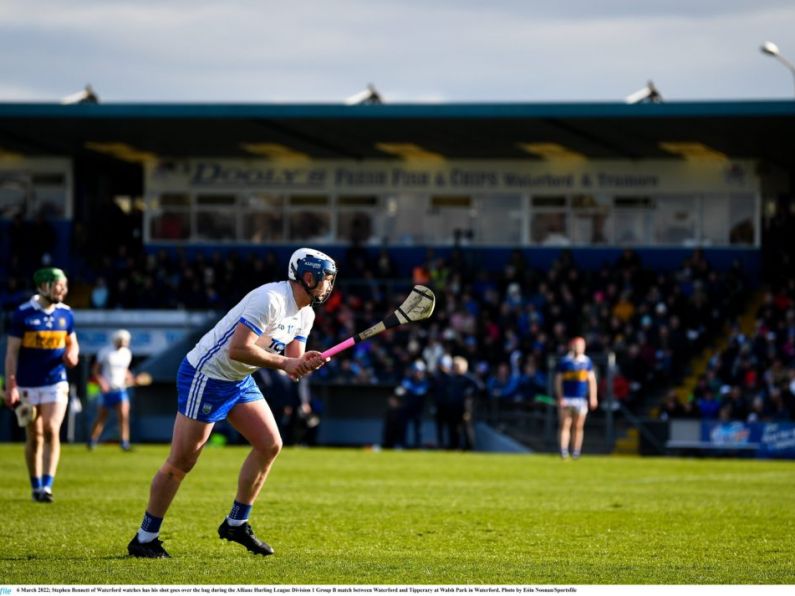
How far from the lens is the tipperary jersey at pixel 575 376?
25.4 meters

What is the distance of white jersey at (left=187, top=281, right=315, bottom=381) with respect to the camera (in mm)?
9617

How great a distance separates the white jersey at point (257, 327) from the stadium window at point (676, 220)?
3282 cm

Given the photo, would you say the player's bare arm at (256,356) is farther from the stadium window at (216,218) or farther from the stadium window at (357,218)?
the stadium window at (216,218)

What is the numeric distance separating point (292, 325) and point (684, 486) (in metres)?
9.96

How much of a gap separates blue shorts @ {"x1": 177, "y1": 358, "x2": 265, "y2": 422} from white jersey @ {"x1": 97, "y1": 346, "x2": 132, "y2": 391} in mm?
15674

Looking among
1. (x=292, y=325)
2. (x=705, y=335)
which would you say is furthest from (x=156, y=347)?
(x=292, y=325)

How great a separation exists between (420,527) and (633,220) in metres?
30.4

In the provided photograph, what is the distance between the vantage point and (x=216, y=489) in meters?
16.9

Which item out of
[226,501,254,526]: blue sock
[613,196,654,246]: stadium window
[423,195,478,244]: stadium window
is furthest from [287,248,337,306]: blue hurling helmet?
[423,195,478,244]: stadium window

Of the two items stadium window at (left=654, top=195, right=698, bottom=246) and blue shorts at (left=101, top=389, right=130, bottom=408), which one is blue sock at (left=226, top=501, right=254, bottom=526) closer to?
blue shorts at (left=101, top=389, right=130, bottom=408)

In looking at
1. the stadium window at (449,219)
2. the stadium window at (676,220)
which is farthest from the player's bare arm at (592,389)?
the stadium window at (449,219)

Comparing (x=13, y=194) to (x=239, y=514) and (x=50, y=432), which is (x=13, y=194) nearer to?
(x=50, y=432)

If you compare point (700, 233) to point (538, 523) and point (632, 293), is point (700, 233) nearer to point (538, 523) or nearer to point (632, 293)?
point (632, 293)

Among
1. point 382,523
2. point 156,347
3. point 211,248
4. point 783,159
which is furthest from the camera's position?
point 211,248
